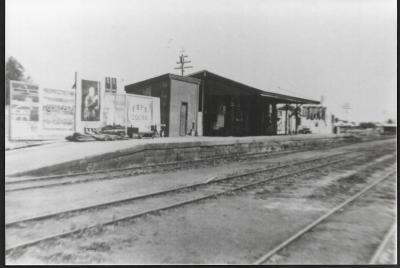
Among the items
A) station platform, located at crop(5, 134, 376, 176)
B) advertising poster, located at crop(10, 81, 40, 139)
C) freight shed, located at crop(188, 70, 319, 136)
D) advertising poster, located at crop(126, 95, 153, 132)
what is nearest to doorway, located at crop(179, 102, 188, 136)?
freight shed, located at crop(188, 70, 319, 136)

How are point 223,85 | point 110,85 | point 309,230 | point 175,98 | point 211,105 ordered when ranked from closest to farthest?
point 309,230 → point 110,85 → point 175,98 → point 223,85 → point 211,105

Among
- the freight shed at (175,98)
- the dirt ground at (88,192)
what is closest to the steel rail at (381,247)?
the dirt ground at (88,192)

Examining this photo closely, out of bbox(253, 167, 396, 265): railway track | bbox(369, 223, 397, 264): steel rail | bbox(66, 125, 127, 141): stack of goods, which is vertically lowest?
bbox(369, 223, 397, 264): steel rail

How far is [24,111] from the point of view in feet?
44.5

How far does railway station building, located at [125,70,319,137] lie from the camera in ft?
67.6

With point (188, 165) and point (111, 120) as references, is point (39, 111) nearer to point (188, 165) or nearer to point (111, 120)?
point (111, 120)

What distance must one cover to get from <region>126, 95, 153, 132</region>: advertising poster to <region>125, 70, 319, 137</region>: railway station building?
1259 mm

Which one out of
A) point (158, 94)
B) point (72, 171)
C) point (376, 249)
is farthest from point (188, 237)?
point (158, 94)

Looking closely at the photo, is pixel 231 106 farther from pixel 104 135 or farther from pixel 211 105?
pixel 104 135

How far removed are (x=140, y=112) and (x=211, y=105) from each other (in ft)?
25.6

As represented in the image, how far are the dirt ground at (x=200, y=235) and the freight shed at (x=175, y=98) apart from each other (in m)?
12.3

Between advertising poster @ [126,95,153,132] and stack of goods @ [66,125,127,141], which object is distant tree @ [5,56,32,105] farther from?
advertising poster @ [126,95,153,132]

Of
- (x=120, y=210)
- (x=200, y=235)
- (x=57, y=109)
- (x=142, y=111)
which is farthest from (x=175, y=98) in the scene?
(x=200, y=235)

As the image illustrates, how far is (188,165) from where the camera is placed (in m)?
12.8
